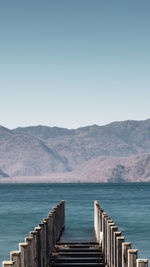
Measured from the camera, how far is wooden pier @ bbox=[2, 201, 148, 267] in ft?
28.2

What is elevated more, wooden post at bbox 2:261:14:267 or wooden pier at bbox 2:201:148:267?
wooden post at bbox 2:261:14:267

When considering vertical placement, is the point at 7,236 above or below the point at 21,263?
below

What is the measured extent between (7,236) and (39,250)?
91.8 ft

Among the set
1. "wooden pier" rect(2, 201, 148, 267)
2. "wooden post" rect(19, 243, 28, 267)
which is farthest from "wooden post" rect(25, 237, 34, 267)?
"wooden post" rect(19, 243, 28, 267)

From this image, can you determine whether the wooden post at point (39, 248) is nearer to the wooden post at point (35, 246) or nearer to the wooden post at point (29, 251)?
the wooden post at point (35, 246)

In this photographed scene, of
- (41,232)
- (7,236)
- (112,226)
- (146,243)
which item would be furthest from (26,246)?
(7,236)

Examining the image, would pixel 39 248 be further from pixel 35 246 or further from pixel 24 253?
pixel 24 253

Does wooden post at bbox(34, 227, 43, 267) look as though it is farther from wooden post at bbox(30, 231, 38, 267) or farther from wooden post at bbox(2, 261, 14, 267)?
wooden post at bbox(2, 261, 14, 267)

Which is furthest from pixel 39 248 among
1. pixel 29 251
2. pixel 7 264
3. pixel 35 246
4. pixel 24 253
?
pixel 7 264

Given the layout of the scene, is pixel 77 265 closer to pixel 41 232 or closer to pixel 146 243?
pixel 41 232

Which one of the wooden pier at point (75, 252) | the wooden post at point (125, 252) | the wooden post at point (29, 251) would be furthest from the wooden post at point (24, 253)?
the wooden post at point (125, 252)

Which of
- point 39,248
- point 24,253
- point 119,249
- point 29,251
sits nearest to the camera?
point 24,253

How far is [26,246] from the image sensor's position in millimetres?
9328

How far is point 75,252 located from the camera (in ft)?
52.6
